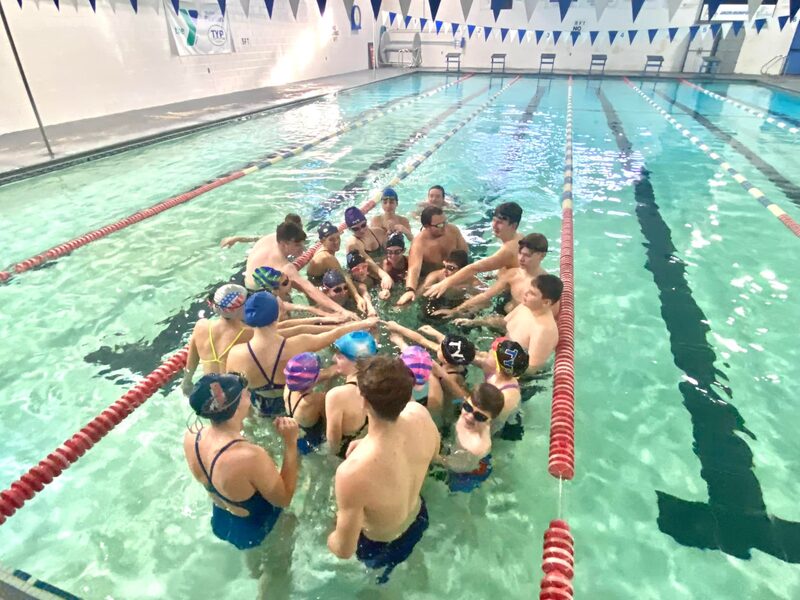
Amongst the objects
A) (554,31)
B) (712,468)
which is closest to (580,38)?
(554,31)

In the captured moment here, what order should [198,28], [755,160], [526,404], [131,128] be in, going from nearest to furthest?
[526,404], [755,160], [131,128], [198,28]

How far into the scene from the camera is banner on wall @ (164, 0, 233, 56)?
42.3 ft

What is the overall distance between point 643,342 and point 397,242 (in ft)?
7.39

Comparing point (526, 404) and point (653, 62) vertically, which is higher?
point (653, 62)

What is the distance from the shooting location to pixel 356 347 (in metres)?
2.47

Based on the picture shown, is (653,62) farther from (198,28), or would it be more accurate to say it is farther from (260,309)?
(260,309)

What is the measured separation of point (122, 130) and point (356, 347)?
10024 millimetres

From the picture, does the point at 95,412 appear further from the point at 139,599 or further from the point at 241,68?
the point at 241,68

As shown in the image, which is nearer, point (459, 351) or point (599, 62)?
point (459, 351)

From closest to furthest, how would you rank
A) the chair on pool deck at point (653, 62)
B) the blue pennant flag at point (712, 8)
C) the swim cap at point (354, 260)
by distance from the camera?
the swim cap at point (354, 260) → the blue pennant flag at point (712, 8) → the chair on pool deck at point (653, 62)

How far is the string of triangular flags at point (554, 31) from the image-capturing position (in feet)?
73.5

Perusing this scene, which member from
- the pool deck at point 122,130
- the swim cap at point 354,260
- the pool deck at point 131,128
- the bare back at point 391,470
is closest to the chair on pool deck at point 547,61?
the pool deck at point 131,128

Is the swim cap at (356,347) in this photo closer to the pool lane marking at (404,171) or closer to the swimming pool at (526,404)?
the swimming pool at (526,404)

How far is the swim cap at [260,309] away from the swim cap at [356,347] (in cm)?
40
